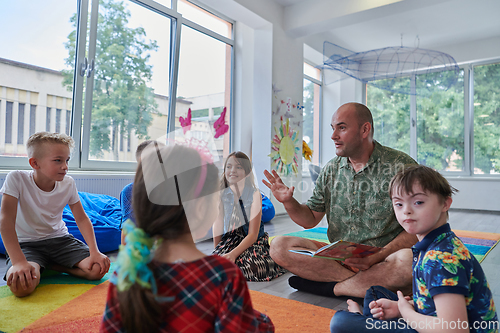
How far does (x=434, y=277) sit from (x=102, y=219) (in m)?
2.42

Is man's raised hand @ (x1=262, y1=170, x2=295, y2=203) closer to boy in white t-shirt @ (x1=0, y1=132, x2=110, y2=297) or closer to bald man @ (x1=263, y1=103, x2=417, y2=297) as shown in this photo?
bald man @ (x1=263, y1=103, x2=417, y2=297)

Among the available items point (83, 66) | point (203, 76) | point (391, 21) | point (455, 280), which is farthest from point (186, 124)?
point (391, 21)

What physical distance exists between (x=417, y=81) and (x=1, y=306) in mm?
6610

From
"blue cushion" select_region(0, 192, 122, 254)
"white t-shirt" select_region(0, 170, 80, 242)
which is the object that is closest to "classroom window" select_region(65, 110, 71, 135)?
"blue cushion" select_region(0, 192, 122, 254)

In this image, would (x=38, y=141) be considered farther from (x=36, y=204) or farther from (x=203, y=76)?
(x=203, y=76)

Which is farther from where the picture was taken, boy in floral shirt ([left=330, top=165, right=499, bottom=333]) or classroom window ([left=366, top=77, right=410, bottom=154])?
classroom window ([left=366, top=77, right=410, bottom=154])

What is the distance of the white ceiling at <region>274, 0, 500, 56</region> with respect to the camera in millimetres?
4109

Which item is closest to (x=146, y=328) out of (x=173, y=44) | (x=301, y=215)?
(x=301, y=215)

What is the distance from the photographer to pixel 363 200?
67.0 inches

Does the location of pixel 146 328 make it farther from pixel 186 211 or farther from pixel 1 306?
pixel 1 306

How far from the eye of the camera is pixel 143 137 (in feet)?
12.4

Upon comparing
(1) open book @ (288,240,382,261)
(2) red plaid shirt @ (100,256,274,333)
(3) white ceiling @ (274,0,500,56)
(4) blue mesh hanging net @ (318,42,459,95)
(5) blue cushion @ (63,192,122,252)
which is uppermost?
(3) white ceiling @ (274,0,500,56)

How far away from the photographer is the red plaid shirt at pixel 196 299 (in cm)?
62

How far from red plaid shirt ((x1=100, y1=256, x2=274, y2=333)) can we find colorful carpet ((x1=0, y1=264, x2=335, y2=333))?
0.77 metres
